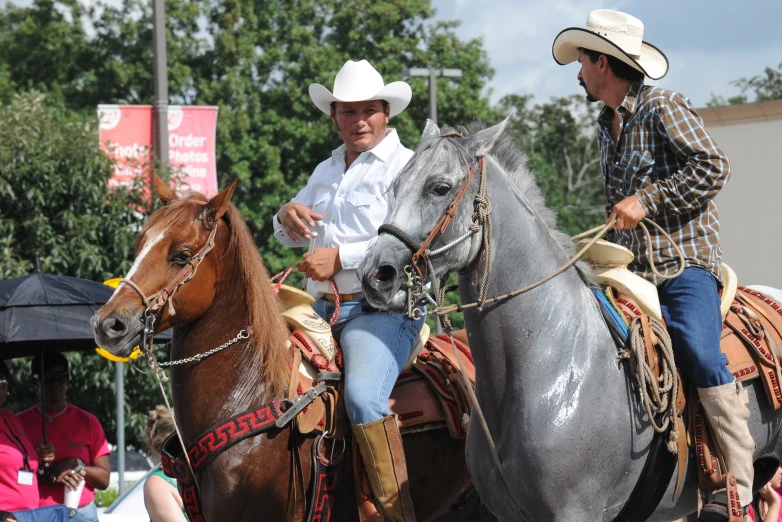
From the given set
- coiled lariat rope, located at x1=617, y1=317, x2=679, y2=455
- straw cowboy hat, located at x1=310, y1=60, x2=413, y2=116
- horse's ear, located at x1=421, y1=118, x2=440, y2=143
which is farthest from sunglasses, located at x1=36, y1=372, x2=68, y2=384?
coiled lariat rope, located at x1=617, y1=317, x2=679, y2=455

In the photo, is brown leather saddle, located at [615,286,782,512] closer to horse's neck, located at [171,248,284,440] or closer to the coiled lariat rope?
the coiled lariat rope

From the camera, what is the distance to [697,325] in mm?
4824

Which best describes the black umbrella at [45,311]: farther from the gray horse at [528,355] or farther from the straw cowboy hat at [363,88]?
the gray horse at [528,355]

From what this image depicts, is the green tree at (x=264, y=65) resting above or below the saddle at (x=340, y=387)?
above

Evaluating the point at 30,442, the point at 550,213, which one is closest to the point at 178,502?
the point at 30,442

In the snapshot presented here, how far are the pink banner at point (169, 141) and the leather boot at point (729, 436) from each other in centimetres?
920

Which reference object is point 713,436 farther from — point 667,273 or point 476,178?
point 476,178

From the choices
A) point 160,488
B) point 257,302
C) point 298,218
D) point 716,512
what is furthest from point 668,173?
point 160,488

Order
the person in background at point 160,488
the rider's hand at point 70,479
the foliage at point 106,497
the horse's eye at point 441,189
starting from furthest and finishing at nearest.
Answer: the foliage at point 106,497
the rider's hand at point 70,479
the person in background at point 160,488
the horse's eye at point 441,189

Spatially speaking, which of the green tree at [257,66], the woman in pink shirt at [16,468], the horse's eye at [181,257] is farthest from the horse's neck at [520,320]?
the green tree at [257,66]

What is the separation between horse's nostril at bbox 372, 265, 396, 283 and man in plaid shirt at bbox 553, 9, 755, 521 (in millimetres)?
1256

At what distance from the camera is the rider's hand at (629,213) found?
4.76 meters

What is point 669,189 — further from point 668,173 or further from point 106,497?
point 106,497

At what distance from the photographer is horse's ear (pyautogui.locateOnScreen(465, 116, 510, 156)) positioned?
14.8 feet
